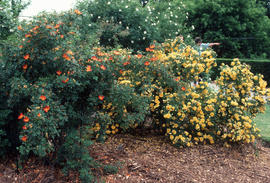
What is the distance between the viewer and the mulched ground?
10.9ft

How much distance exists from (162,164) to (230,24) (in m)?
20.4

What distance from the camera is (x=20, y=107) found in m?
3.29

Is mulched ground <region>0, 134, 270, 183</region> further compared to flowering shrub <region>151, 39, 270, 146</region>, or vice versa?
flowering shrub <region>151, 39, 270, 146</region>

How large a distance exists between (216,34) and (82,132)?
20.4 m

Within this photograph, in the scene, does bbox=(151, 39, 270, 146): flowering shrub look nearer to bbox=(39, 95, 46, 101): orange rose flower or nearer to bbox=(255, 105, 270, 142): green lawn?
bbox=(255, 105, 270, 142): green lawn

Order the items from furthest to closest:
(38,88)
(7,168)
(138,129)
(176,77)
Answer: (138,129) < (176,77) < (7,168) < (38,88)

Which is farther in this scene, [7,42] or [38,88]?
[7,42]

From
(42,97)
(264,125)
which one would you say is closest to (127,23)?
(264,125)

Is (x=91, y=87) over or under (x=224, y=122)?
over

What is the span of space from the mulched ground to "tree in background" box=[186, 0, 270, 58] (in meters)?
18.4

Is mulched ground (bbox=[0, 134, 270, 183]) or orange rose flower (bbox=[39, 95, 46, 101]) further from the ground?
orange rose flower (bbox=[39, 95, 46, 101])

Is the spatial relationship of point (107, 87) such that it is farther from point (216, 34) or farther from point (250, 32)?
point (250, 32)

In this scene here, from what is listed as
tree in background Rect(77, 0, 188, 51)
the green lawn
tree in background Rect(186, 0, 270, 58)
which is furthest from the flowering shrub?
tree in background Rect(186, 0, 270, 58)

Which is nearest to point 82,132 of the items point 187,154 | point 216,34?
point 187,154
